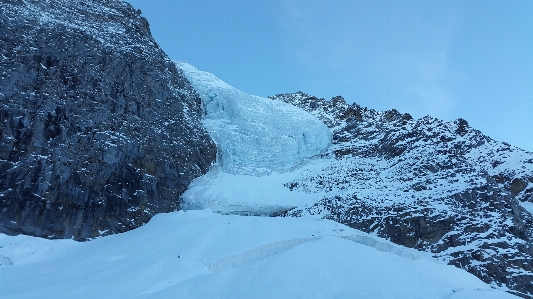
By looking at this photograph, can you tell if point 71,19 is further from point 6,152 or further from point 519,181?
point 519,181

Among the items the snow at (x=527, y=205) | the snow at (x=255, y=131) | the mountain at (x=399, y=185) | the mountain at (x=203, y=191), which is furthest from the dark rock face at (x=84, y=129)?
the snow at (x=527, y=205)

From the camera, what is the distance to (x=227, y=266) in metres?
15.0

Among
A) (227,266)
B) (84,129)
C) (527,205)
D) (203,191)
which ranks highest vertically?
(527,205)

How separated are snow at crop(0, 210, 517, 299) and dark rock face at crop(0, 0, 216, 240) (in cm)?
196

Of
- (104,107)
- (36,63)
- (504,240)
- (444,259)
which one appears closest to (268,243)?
(444,259)

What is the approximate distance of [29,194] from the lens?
20.5 metres

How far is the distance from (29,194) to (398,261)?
59.2ft

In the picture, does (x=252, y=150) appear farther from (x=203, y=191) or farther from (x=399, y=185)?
(x=399, y=185)

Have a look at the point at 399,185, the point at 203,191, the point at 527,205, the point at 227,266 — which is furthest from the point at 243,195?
the point at 527,205

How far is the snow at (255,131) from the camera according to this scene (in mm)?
31688

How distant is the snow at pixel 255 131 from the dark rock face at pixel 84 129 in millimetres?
2130

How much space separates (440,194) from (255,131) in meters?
16.0

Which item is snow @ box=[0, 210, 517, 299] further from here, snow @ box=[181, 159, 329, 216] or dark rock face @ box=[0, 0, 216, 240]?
snow @ box=[181, 159, 329, 216]

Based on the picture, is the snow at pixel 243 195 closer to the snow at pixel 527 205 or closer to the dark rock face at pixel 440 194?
the dark rock face at pixel 440 194
